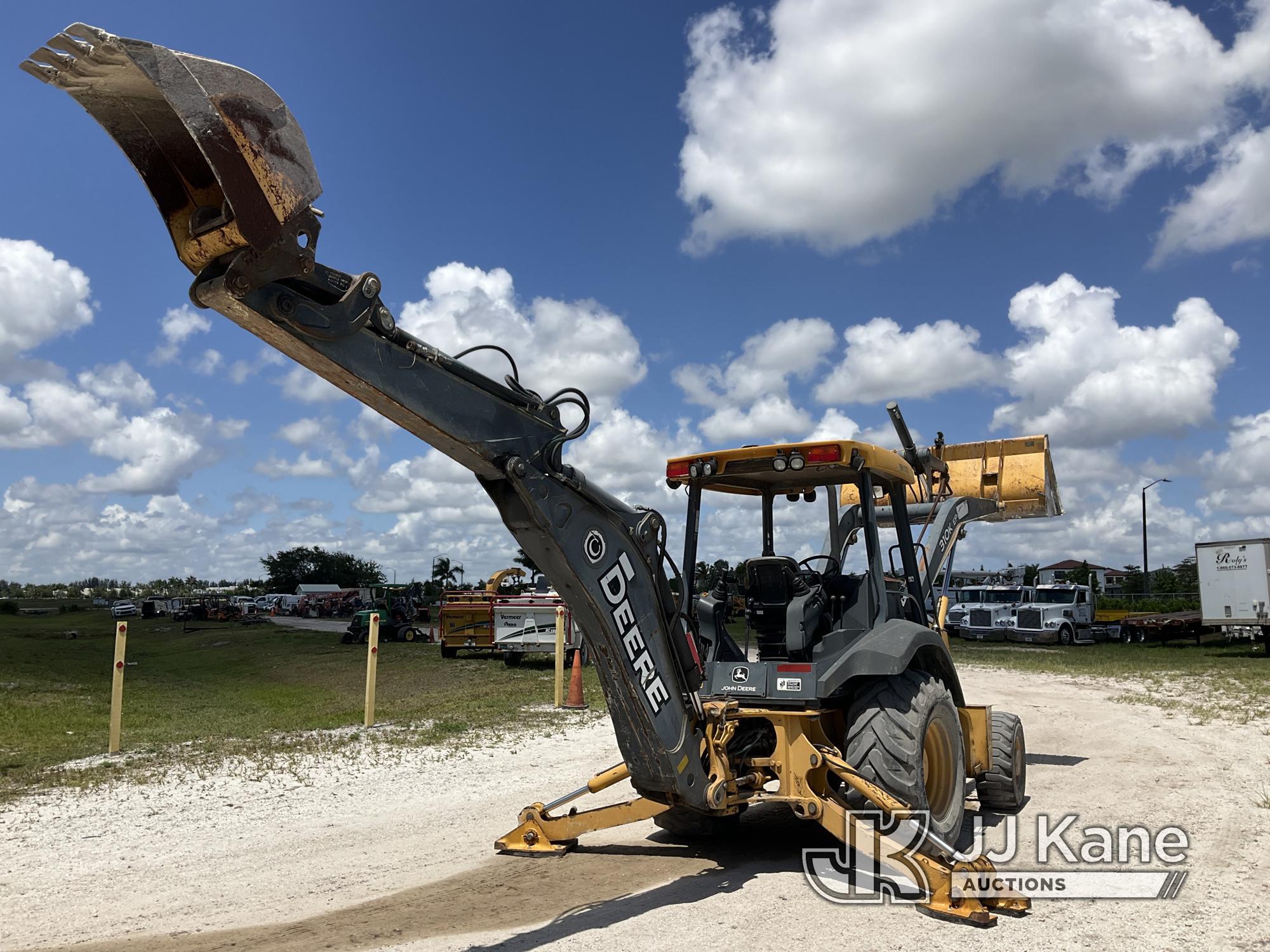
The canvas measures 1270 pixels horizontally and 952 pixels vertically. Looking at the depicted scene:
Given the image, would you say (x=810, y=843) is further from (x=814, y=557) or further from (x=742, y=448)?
(x=742, y=448)

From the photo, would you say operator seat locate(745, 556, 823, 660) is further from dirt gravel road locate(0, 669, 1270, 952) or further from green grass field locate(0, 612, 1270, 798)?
dirt gravel road locate(0, 669, 1270, 952)

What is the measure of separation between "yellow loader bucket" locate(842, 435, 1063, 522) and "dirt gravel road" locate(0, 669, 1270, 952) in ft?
8.86

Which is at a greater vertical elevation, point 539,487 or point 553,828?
point 539,487

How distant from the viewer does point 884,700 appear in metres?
6.00

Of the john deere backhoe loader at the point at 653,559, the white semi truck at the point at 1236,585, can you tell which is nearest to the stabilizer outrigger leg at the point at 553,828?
the john deere backhoe loader at the point at 653,559

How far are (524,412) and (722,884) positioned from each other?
3.21 meters

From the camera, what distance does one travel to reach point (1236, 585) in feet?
89.1

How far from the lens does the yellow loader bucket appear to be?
10.1 m

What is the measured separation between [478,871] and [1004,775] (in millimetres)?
4248

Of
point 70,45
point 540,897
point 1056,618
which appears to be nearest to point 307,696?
point 540,897

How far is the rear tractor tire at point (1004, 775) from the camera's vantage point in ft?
25.3

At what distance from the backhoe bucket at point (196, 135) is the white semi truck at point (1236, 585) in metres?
29.7

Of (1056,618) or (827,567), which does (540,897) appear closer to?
(827,567)

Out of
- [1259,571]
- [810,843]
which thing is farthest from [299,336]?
[1259,571]
